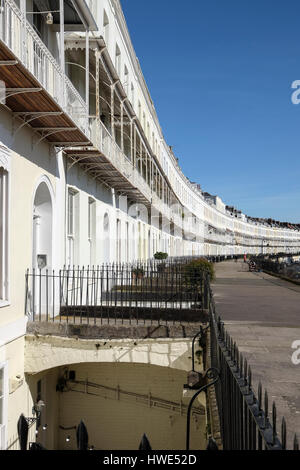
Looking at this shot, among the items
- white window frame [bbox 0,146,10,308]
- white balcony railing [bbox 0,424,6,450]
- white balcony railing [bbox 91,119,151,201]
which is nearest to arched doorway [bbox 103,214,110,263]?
white balcony railing [bbox 91,119,151,201]

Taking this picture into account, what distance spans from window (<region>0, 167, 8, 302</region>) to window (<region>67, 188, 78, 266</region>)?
3888 millimetres

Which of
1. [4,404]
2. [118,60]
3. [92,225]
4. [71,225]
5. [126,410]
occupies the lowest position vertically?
[126,410]

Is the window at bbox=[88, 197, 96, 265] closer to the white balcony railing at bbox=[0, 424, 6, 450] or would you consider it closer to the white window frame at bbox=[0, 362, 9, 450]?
the white window frame at bbox=[0, 362, 9, 450]

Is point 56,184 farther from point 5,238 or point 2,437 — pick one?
point 2,437

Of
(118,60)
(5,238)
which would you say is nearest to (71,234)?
(5,238)

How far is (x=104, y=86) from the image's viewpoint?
14195 mm

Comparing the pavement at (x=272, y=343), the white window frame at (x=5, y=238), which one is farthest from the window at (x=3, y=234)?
the pavement at (x=272, y=343)

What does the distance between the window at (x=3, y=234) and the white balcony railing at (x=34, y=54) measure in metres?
1.62

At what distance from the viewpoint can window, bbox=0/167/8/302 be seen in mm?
7750

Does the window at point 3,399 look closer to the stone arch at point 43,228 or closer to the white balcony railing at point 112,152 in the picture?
the stone arch at point 43,228

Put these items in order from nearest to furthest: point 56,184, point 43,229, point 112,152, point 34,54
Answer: point 34,54, point 43,229, point 56,184, point 112,152

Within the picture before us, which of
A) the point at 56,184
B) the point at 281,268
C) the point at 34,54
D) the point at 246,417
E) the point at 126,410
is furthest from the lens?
the point at 281,268

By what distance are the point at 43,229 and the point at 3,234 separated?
7.74 feet

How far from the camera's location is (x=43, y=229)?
10102mm
